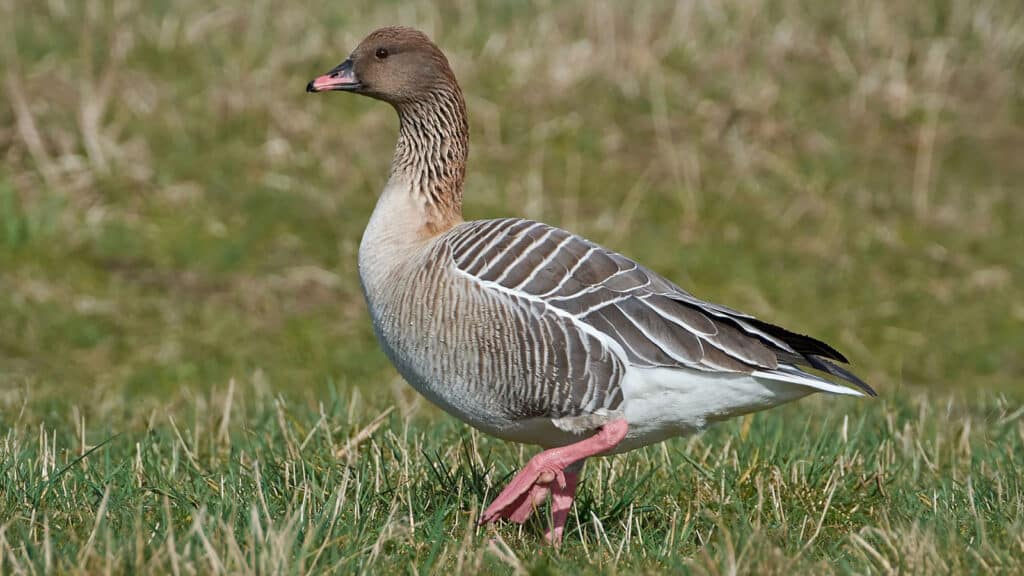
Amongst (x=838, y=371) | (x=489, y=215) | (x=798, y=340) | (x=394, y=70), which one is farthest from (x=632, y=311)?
(x=489, y=215)

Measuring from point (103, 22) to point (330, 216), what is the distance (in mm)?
3653

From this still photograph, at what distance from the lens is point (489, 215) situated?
1127 cm

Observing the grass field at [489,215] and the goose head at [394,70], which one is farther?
the goose head at [394,70]

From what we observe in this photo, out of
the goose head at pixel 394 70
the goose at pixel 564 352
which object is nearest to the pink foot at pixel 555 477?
the goose at pixel 564 352

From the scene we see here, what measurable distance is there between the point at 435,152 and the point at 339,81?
54cm

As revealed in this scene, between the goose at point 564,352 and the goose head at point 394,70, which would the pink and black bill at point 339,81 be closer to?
the goose head at point 394,70

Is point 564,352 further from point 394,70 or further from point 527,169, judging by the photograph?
point 527,169

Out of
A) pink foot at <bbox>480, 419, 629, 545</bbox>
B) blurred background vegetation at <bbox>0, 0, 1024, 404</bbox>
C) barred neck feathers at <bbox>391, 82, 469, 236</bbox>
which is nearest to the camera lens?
pink foot at <bbox>480, 419, 629, 545</bbox>

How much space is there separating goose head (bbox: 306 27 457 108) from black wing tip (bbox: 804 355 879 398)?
6.54 ft

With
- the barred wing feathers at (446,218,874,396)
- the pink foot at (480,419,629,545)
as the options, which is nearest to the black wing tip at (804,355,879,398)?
the barred wing feathers at (446,218,874,396)

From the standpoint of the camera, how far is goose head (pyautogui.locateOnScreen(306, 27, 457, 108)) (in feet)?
18.2

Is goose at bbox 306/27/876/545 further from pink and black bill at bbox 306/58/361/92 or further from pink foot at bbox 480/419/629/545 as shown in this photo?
pink and black bill at bbox 306/58/361/92

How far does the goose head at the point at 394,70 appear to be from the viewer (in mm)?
5547

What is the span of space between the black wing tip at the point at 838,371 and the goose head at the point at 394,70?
78.4 inches
